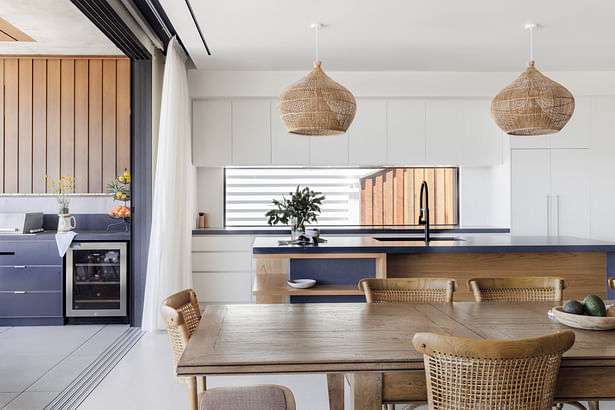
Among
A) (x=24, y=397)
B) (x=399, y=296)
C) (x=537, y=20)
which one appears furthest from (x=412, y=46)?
(x=24, y=397)

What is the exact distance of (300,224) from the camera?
3.64 meters

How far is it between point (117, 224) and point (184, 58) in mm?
1912

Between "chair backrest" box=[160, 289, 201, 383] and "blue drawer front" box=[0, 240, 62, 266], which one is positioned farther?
"blue drawer front" box=[0, 240, 62, 266]

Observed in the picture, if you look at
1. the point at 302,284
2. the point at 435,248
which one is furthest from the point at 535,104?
the point at 302,284

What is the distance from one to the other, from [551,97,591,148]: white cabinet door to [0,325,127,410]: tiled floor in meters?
5.00

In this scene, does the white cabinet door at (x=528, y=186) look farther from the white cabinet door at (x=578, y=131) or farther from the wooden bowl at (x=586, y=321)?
the wooden bowl at (x=586, y=321)

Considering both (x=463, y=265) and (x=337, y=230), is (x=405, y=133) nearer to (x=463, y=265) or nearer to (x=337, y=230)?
(x=337, y=230)

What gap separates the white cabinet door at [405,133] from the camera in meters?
5.28

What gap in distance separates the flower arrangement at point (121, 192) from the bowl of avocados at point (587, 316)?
13.2 ft

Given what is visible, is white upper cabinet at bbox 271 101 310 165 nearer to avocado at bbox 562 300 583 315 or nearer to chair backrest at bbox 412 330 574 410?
avocado at bbox 562 300 583 315

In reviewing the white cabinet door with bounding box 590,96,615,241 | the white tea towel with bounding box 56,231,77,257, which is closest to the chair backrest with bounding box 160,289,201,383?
the white tea towel with bounding box 56,231,77,257

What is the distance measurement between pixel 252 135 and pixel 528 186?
314cm

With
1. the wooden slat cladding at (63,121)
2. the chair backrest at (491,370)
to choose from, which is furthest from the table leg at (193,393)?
the wooden slat cladding at (63,121)

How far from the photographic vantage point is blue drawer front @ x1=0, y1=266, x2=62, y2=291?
4395 millimetres
